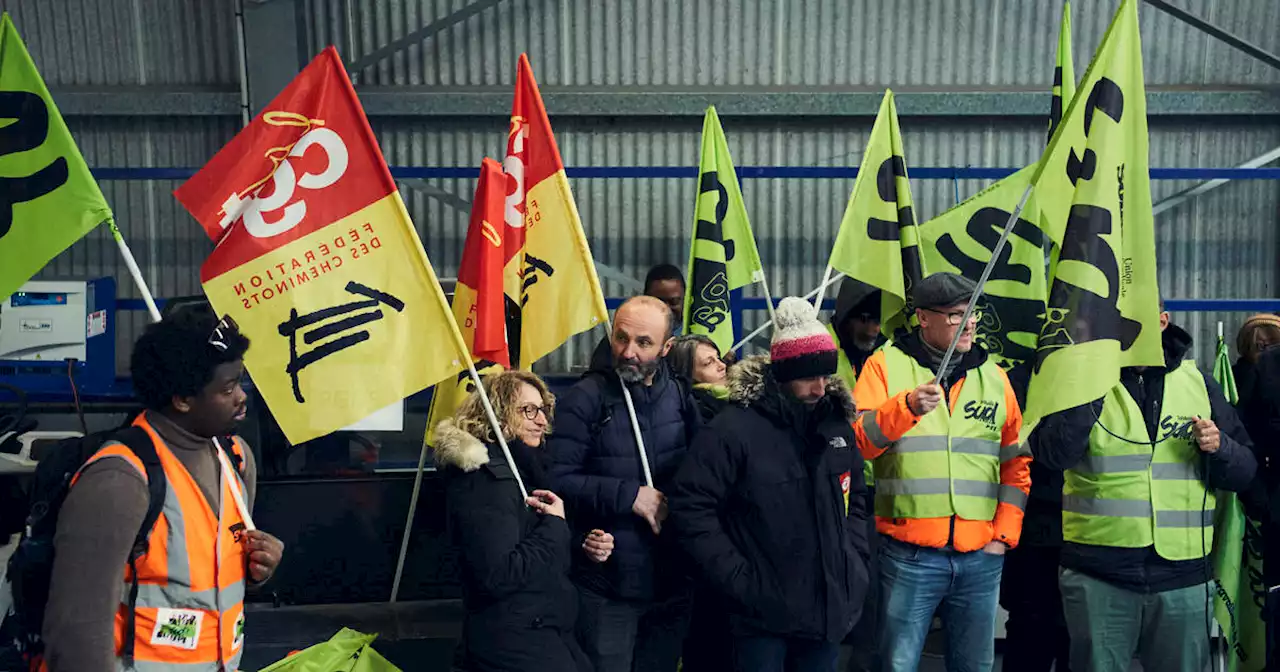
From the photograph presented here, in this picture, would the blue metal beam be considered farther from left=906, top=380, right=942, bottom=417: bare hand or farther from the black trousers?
left=906, top=380, right=942, bottom=417: bare hand

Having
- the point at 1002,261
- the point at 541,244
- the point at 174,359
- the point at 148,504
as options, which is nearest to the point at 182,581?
the point at 148,504

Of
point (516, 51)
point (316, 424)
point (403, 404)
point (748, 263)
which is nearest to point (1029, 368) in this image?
point (748, 263)

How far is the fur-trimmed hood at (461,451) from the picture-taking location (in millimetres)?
3836

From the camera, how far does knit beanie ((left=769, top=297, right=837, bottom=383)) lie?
394 centimetres

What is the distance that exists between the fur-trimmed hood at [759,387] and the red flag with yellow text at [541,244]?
73 cm

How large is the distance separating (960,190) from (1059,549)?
393 cm

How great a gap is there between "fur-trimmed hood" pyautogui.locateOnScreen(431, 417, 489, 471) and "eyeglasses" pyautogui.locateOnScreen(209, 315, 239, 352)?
964 millimetres

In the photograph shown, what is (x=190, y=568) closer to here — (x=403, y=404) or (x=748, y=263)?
(x=748, y=263)

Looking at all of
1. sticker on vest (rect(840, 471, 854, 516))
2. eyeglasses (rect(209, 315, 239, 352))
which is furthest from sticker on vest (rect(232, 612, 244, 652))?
sticker on vest (rect(840, 471, 854, 516))

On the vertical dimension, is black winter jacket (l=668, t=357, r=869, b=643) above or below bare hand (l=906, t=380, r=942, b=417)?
below

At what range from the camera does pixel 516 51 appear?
855 cm

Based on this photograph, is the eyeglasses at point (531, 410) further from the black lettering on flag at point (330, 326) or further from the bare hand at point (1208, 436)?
the bare hand at point (1208, 436)

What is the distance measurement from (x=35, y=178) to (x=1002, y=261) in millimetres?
4033

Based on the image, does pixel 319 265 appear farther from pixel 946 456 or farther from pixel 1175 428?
pixel 1175 428
